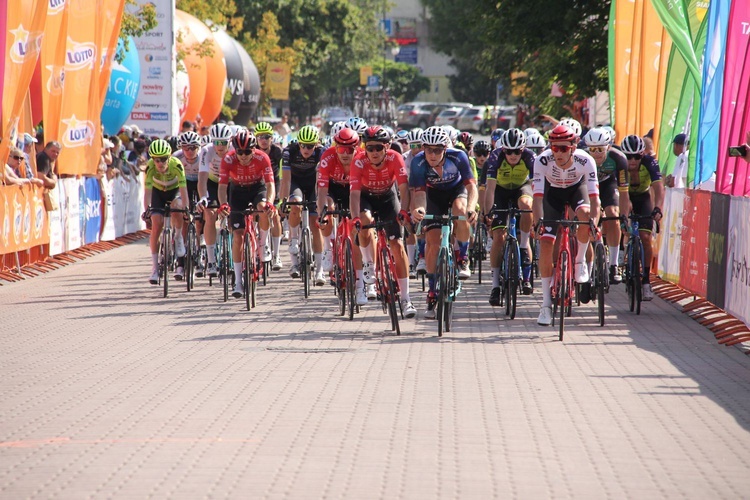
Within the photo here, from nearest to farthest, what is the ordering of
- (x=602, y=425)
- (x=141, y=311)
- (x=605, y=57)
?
1. (x=602, y=425)
2. (x=141, y=311)
3. (x=605, y=57)

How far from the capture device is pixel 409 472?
20.9 ft

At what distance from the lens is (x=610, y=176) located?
13.8m

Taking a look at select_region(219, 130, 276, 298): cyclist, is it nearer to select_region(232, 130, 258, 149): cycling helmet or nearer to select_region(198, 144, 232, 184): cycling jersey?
select_region(232, 130, 258, 149): cycling helmet

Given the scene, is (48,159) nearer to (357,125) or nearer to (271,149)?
(271,149)

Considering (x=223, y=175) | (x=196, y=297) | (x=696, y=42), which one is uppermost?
(x=696, y=42)

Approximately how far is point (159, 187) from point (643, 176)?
6099 mm

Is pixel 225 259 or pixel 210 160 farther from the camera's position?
pixel 210 160

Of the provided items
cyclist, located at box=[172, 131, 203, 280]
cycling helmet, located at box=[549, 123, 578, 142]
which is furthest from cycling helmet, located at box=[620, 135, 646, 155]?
cyclist, located at box=[172, 131, 203, 280]

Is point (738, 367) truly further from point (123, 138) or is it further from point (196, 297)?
point (123, 138)

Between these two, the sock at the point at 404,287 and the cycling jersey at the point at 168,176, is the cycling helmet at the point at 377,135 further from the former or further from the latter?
the cycling jersey at the point at 168,176

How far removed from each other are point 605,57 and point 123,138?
11.9m

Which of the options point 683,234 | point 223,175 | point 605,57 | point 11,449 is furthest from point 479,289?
point 605,57

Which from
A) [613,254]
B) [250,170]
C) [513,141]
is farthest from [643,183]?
[250,170]

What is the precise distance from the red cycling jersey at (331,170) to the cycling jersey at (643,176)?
3288 mm
